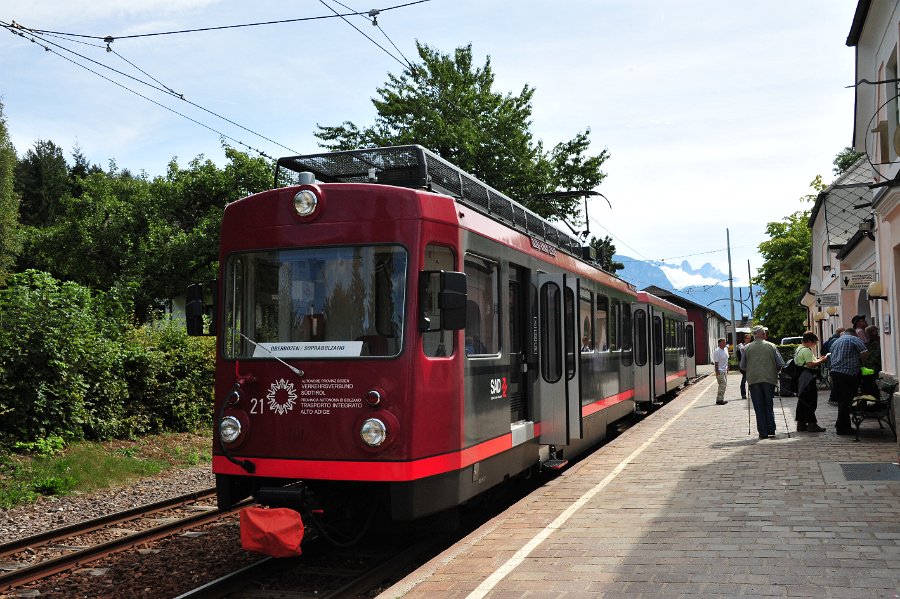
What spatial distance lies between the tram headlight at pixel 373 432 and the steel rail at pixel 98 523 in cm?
380

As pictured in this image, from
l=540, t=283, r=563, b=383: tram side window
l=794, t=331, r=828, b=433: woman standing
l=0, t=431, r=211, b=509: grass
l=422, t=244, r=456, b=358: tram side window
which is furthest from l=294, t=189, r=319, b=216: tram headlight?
l=794, t=331, r=828, b=433: woman standing

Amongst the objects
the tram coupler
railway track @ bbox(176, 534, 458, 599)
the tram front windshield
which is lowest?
railway track @ bbox(176, 534, 458, 599)

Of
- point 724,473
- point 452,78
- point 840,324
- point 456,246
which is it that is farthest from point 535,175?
point 456,246

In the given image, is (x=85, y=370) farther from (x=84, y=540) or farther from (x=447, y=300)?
(x=447, y=300)

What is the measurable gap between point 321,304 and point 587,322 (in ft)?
21.0

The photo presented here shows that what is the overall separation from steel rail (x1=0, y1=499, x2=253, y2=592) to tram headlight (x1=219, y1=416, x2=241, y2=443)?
0.62 meters

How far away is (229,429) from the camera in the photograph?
706cm

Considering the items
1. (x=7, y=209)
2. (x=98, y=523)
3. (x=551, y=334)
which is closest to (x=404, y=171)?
(x=551, y=334)

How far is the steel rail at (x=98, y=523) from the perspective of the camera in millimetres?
8117

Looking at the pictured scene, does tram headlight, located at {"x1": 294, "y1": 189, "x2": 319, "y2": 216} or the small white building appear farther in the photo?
the small white building

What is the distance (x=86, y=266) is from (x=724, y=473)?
33.5m

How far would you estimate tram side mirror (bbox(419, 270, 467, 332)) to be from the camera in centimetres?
673

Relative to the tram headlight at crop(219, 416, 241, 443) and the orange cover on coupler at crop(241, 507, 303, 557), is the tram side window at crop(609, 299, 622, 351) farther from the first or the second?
the orange cover on coupler at crop(241, 507, 303, 557)

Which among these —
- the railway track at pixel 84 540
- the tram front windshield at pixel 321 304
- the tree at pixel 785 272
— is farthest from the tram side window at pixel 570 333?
the tree at pixel 785 272
